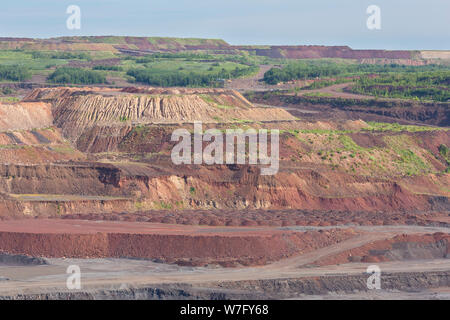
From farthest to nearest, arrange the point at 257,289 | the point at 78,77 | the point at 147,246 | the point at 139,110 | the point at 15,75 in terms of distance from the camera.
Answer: the point at 15,75 < the point at 78,77 < the point at 139,110 < the point at 147,246 < the point at 257,289

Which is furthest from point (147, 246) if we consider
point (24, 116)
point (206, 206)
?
point (24, 116)

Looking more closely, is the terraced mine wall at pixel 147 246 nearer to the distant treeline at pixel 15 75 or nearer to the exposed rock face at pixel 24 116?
the exposed rock face at pixel 24 116

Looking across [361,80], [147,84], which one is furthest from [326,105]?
[147,84]

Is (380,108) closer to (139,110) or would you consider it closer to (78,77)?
(139,110)

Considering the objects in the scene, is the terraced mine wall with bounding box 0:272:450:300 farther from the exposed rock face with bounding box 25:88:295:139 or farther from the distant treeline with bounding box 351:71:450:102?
the distant treeline with bounding box 351:71:450:102

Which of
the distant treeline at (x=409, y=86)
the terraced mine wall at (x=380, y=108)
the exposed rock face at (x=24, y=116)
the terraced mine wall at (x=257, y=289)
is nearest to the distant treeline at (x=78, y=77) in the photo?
the terraced mine wall at (x=380, y=108)

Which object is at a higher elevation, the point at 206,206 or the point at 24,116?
the point at 24,116

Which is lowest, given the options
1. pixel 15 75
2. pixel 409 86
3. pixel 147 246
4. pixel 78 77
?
pixel 147 246

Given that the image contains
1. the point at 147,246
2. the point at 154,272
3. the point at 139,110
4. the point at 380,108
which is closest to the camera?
the point at 154,272
